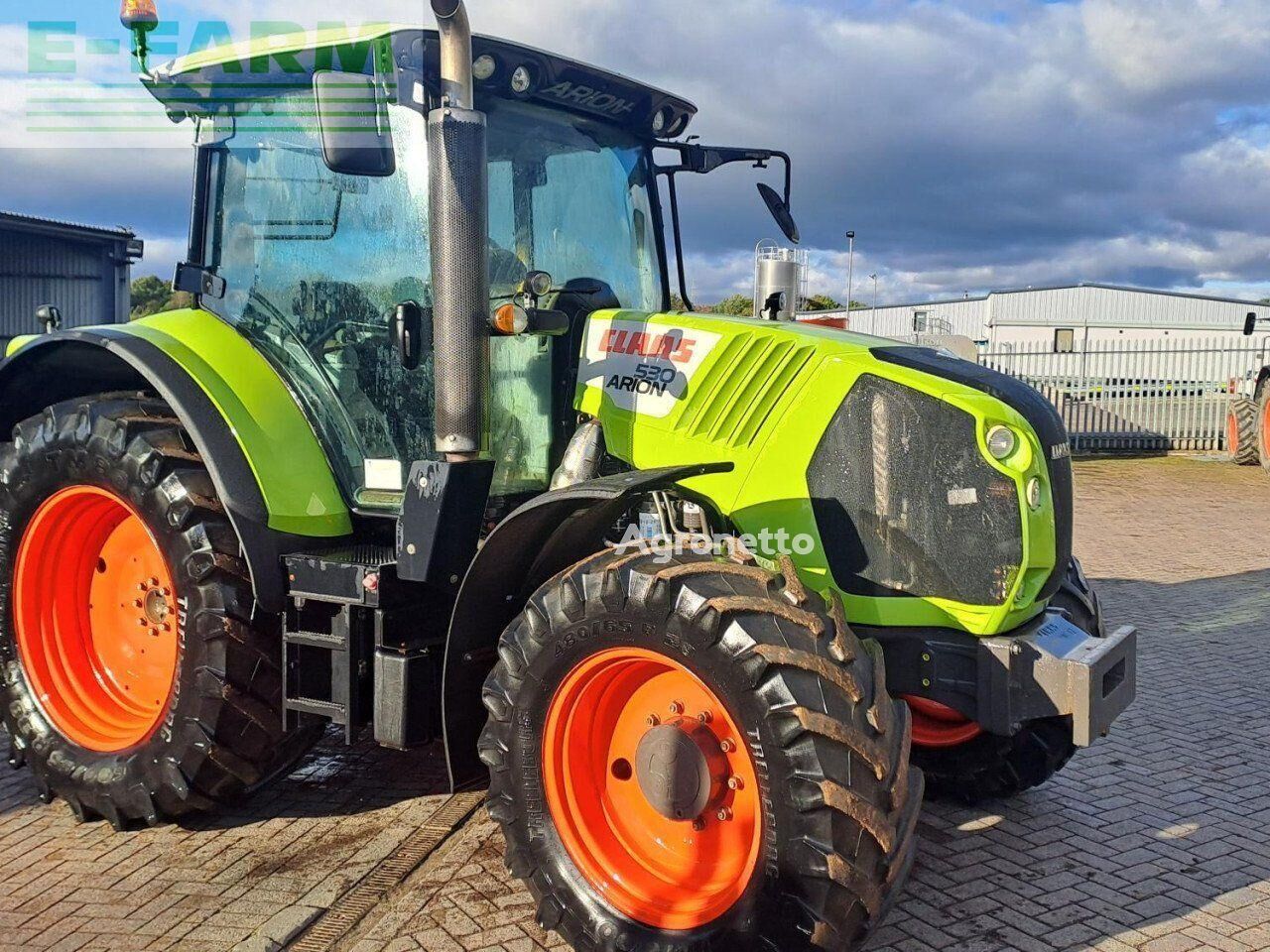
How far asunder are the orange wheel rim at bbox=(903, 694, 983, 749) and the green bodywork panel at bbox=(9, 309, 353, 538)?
2.28 meters

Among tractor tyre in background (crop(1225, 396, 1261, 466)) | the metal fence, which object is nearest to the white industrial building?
the metal fence

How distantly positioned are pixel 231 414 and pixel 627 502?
4.93 ft

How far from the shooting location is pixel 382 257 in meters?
3.93

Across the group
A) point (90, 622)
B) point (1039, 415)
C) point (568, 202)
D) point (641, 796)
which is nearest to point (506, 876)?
point (641, 796)

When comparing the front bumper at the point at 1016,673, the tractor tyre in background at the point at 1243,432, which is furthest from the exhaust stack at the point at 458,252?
the tractor tyre in background at the point at 1243,432

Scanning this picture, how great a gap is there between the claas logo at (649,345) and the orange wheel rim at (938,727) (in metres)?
1.62

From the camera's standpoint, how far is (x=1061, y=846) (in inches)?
157

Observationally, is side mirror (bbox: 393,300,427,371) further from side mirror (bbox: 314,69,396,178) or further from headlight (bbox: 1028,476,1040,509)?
headlight (bbox: 1028,476,1040,509)

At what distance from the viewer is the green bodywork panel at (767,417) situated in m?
3.28

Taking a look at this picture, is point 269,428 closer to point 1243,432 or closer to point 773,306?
point 773,306

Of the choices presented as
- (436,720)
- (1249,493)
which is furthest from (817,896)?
(1249,493)

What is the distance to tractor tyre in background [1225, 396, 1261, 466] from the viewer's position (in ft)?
54.1

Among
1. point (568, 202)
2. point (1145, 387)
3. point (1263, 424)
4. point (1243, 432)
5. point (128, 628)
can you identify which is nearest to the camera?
point (568, 202)

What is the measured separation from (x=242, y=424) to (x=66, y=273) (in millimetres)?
19821
